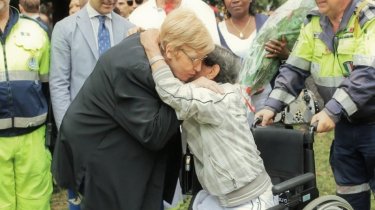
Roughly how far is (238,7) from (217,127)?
2084 millimetres

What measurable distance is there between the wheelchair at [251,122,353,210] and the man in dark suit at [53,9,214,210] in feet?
1.92

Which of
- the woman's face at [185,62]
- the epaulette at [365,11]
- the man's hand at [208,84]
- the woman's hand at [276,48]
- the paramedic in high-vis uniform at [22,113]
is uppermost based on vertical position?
the epaulette at [365,11]

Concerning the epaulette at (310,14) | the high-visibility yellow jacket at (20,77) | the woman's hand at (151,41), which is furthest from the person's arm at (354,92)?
the high-visibility yellow jacket at (20,77)

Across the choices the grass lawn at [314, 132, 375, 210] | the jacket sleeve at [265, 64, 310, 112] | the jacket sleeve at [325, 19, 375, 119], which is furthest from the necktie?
the grass lawn at [314, 132, 375, 210]

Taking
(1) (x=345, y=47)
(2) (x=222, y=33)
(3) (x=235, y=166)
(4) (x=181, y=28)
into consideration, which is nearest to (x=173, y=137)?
(3) (x=235, y=166)

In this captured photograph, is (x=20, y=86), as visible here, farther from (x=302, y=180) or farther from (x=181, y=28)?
(x=302, y=180)

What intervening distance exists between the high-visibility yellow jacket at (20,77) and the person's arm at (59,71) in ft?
0.26

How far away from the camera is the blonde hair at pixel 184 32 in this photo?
9.34ft

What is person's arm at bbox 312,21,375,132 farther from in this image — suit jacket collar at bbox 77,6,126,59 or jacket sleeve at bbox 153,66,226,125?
suit jacket collar at bbox 77,6,126,59

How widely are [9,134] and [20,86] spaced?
335mm

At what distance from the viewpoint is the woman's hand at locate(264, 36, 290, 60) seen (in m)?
4.42

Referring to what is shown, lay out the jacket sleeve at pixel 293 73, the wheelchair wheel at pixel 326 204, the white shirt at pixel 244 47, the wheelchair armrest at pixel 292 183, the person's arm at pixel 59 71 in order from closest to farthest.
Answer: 1. the wheelchair armrest at pixel 292 183
2. the wheelchair wheel at pixel 326 204
3. the jacket sleeve at pixel 293 73
4. the person's arm at pixel 59 71
5. the white shirt at pixel 244 47

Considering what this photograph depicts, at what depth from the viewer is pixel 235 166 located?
9.78 feet

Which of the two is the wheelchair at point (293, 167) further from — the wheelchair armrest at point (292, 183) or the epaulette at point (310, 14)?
the epaulette at point (310, 14)
